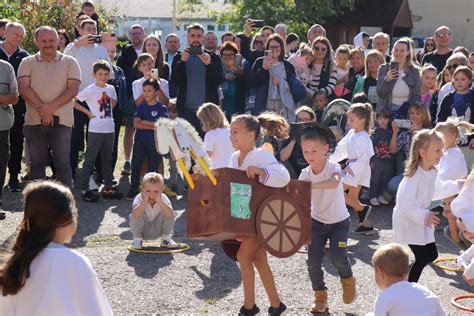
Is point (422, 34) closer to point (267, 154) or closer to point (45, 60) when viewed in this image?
point (45, 60)

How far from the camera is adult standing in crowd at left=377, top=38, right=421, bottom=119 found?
10.4 metres

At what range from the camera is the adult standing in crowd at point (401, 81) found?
411 inches

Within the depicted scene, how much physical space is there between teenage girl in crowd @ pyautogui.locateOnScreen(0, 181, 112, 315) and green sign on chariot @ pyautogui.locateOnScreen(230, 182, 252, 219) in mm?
2136

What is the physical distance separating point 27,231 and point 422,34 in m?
37.0

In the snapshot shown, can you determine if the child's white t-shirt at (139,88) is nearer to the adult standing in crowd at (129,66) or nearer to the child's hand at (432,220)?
the adult standing in crowd at (129,66)

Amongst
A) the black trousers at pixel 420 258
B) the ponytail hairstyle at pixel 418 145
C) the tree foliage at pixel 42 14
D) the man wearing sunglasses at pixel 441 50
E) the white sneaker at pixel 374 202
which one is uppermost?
the tree foliage at pixel 42 14

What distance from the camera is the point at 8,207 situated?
30.8 ft

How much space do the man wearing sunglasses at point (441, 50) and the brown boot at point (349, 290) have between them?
6.84 m

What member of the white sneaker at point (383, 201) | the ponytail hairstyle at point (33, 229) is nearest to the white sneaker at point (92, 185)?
the white sneaker at point (383, 201)

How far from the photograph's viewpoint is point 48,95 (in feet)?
29.6

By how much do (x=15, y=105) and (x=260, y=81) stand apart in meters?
3.39

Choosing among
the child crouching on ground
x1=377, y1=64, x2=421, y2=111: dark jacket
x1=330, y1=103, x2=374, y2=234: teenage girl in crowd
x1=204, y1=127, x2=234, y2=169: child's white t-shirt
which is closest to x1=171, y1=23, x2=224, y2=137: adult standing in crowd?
x1=377, y1=64, x2=421, y2=111: dark jacket

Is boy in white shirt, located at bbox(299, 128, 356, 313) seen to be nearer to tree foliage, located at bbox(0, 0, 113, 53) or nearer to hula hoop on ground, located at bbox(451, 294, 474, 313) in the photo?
hula hoop on ground, located at bbox(451, 294, 474, 313)

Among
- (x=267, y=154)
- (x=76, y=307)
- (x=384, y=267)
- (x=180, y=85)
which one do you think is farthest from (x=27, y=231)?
(x=180, y=85)
